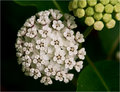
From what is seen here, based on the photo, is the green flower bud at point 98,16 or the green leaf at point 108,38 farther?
the green leaf at point 108,38

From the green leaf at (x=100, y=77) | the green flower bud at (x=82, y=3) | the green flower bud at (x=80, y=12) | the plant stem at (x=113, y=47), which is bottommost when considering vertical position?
the green leaf at (x=100, y=77)

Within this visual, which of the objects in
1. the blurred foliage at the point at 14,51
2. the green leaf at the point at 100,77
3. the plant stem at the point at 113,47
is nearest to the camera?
the green leaf at the point at 100,77

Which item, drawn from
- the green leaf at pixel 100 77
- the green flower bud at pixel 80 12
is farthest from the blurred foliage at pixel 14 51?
the green flower bud at pixel 80 12

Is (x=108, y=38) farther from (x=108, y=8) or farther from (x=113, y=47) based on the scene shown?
(x=108, y=8)

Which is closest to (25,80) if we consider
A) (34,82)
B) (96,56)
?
(34,82)

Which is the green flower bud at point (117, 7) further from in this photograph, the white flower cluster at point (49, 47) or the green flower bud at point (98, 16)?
the white flower cluster at point (49, 47)

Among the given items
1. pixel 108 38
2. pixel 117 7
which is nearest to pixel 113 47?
pixel 108 38

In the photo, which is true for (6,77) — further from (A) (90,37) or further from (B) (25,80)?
(A) (90,37)
